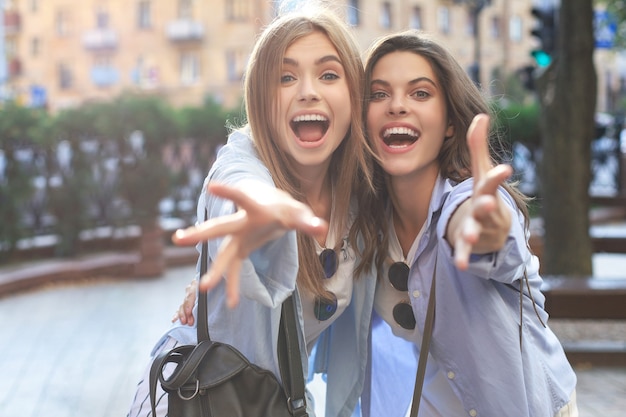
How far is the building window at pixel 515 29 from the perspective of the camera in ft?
145

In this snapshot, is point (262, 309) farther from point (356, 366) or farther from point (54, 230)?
point (54, 230)

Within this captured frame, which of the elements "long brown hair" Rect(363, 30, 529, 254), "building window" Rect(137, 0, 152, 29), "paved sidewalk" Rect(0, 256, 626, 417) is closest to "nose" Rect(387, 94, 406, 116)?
"long brown hair" Rect(363, 30, 529, 254)

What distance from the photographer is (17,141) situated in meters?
9.10

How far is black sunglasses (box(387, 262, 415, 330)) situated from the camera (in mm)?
2387

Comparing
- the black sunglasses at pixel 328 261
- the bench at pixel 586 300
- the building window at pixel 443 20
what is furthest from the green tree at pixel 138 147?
the building window at pixel 443 20

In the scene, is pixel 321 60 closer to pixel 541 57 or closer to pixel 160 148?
pixel 541 57

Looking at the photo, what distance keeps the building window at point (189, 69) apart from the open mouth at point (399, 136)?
41144 mm

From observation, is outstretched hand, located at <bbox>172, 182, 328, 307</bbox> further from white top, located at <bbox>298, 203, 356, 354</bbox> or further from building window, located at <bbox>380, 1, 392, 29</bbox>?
building window, located at <bbox>380, 1, 392, 29</bbox>

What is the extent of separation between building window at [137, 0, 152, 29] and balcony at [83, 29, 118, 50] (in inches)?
63.8

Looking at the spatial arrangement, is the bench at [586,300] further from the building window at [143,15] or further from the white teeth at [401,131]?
the building window at [143,15]

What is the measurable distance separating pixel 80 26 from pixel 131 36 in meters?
3.26

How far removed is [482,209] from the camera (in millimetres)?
1596

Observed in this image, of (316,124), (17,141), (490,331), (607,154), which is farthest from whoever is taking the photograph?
(607,154)

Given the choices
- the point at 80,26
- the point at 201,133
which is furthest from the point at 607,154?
the point at 80,26
